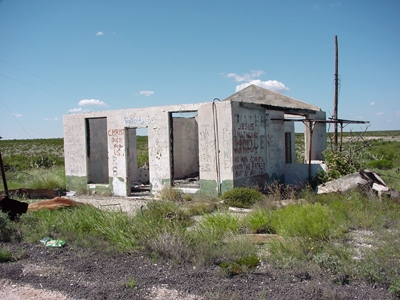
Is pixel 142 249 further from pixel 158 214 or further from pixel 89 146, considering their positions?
pixel 89 146

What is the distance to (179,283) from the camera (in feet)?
17.7

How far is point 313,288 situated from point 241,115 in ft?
28.2

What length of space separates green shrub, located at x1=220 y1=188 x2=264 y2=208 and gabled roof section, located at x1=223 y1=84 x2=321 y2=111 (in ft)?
25.9

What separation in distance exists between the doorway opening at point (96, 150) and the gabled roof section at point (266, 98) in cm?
651

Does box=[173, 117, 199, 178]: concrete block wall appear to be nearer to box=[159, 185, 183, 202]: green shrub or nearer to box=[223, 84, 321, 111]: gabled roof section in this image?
box=[223, 84, 321, 111]: gabled roof section

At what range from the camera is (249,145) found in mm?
13398

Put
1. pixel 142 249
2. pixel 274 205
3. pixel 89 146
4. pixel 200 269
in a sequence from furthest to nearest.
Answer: pixel 89 146 → pixel 274 205 → pixel 142 249 → pixel 200 269

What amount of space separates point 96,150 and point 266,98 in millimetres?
8472

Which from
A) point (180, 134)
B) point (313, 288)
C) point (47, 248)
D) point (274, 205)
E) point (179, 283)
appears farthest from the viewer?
point (180, 134)

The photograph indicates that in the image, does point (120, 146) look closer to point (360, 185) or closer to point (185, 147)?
point (185, 147)

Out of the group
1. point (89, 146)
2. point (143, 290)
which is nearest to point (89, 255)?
point (143, 290)

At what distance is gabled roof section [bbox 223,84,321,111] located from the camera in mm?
18578

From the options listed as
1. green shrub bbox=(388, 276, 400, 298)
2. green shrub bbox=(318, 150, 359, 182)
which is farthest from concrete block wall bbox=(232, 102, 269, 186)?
green shrub bbox=(388, 276, 400, 298)

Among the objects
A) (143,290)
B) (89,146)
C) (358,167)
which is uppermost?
(89,146)
